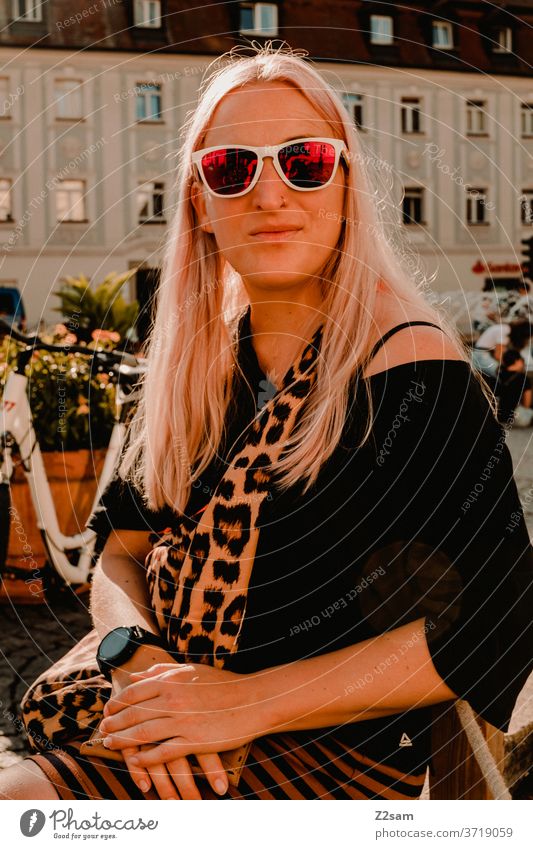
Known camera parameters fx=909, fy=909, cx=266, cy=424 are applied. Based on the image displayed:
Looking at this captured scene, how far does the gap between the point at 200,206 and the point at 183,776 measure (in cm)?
86

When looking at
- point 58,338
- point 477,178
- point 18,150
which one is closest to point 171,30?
point 18,150

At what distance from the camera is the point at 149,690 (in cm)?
120

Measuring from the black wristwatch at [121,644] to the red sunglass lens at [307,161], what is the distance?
69 centimetres

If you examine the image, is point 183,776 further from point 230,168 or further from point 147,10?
point 147,10

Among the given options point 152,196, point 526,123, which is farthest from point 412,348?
point 526,123

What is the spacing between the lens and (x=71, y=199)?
74.1 ft

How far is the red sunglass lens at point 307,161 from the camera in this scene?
4.25 ft

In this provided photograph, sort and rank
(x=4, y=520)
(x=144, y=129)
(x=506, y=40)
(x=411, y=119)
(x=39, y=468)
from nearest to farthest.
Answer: (x=4, y=520), (x=39, y=468), (x=506, y=40), (x=144, y=129), (x=411, y=119)

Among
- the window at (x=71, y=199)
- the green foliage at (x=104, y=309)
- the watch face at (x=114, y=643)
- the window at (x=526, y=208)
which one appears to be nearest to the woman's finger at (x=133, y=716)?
the watch face at (x=114, y=643)

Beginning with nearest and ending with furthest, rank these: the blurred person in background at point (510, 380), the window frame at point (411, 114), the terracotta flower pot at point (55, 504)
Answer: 1. the terracotta flower pot at point (55, 504)
2. the blurred person in background at point (510, 380)
3. the window frame at point (411, 114)

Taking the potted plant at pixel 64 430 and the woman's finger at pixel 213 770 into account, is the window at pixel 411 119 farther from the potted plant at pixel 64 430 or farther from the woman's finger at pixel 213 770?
the woman's finger at pixel 213 770

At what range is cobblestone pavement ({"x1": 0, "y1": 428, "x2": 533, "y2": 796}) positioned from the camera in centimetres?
245
